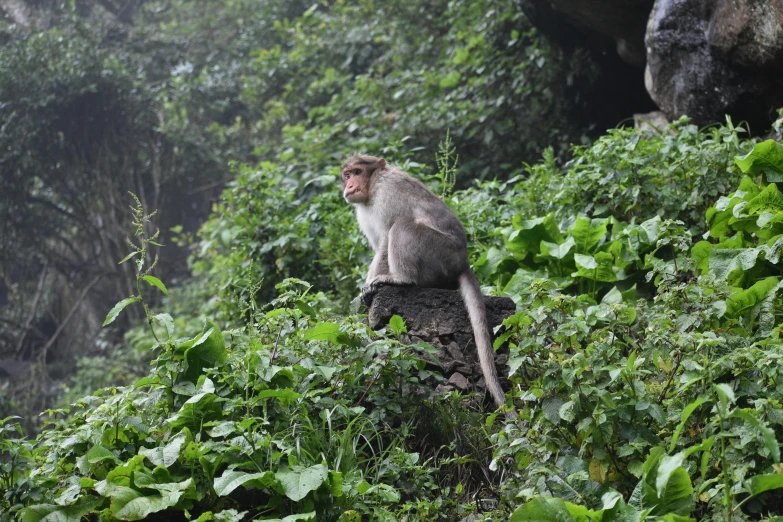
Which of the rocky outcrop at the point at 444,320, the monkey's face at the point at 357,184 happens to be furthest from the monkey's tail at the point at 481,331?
the monkey's face at the point at 357,184

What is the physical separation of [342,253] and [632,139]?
2.45 m

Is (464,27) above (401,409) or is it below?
above

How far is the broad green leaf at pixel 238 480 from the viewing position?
3.04 meters

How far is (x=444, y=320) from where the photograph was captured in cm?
466

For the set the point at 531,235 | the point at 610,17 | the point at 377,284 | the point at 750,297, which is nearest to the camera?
the point at 750,297

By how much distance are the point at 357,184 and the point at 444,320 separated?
4.55ft

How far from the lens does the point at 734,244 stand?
4.50m

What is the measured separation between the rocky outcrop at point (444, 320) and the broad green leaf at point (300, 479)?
1.40m

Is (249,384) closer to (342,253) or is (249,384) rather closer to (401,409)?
(401,409)

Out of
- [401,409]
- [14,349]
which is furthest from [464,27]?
[14,349]

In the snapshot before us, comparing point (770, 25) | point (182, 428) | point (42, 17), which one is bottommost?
point (182, 428)

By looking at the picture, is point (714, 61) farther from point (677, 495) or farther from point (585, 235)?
point (677, 495)

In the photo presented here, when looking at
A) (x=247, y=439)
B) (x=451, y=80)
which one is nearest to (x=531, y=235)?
(x=247, y=439)

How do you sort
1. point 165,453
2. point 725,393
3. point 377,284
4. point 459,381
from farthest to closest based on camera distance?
point 377,284 < point 459,381 < point 165,453 < point 725,393
